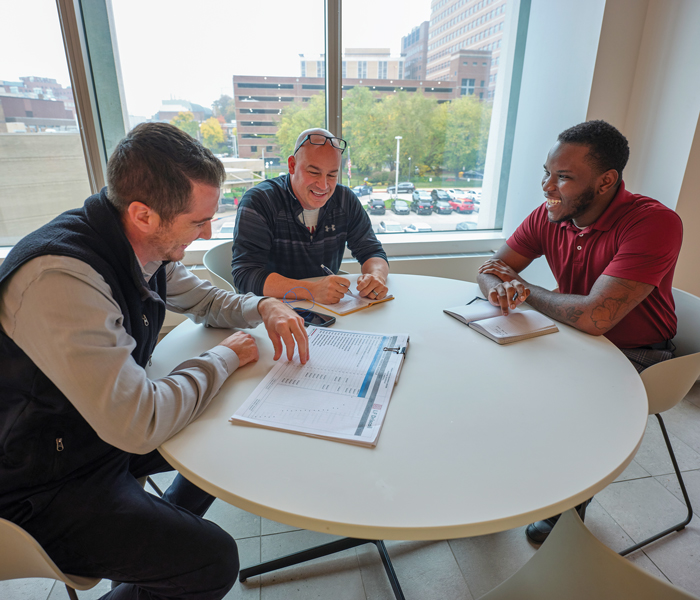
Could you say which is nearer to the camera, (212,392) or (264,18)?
(212,392)

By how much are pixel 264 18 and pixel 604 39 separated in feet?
6.45

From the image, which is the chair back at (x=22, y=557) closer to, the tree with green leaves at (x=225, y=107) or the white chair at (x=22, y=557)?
the white chair at (x=22, y=557)

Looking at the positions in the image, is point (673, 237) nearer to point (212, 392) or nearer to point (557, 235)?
point (557, 235)

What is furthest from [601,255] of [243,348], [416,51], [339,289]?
[416,51]

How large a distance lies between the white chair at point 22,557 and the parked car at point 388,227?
279 centimetres

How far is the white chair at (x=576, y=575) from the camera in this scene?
75 cm

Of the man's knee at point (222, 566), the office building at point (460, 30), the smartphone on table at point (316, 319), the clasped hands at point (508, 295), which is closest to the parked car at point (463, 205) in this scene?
the office building at point (460, 30)

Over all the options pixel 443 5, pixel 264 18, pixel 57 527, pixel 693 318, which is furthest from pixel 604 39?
pixel 57 527

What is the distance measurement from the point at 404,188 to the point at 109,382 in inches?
108

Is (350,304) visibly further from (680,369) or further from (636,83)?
(636,83)

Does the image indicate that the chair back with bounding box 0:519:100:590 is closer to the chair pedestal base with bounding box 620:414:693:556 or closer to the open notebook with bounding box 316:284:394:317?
the open notebook with bounding box 316:284:394:317

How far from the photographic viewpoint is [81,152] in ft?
8.43

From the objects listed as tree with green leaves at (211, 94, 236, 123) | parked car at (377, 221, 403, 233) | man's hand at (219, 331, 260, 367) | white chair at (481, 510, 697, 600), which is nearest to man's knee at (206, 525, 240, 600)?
man's hand at (219, 331, 260, 367)

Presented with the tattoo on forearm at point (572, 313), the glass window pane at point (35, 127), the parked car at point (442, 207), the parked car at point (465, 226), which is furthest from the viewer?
the parked car at point (465, 226)
